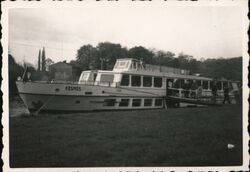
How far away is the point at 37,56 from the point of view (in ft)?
18.0

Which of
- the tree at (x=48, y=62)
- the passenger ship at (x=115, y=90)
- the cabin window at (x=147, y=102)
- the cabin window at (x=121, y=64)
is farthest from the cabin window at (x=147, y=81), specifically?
the tree at (x=48, y=62)

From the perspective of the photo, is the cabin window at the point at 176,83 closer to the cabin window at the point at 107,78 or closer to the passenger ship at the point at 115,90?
the passenger ship at the point at 115,90

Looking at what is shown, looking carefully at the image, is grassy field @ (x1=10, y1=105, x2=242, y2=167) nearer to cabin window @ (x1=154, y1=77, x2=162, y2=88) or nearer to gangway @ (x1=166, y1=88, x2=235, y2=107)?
gangway @ (x1=166, y1=88, x2=235, y2=107)

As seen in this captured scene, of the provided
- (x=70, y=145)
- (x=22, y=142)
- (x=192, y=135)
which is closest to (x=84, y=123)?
(x=70, y=145)

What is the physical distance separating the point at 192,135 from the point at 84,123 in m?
1.89

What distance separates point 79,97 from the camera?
22.8ft

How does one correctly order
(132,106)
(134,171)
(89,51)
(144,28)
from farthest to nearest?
1. (132,106)
2. (89,51)
3. (144,28)
4. (134,171)

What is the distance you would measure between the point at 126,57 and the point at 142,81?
1.93 meters

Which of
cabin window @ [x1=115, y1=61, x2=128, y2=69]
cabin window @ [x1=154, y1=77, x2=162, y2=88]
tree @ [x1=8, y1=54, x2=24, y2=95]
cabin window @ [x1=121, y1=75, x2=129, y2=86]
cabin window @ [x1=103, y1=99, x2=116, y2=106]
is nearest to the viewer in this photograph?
tree @ [x1=8, y1=54, x2=24, y2=95]

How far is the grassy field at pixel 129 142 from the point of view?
4.88 meters

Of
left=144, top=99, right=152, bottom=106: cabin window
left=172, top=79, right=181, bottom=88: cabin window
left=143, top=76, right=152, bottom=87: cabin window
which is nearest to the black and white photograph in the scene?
left=144, top=99, right=152, bottom=106: cabin window

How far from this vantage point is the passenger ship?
6637 millimetres

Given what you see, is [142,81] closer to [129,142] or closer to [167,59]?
[167,59]

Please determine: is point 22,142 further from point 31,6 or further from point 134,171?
point 31,6
